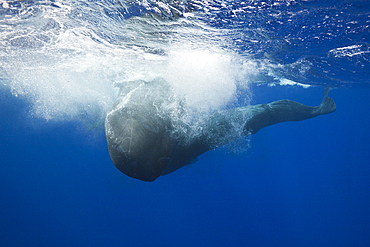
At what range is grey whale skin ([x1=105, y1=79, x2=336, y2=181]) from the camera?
4.55 meters

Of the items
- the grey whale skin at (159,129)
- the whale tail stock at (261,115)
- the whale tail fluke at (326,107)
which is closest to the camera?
the grey whale skin at (159,129)

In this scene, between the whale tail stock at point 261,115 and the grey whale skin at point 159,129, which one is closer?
the grey whale skin at point 159,129

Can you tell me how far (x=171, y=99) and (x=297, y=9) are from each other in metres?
4.64

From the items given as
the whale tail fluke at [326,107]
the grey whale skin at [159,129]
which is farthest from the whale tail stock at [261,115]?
the whale tail fluke at [326,107]

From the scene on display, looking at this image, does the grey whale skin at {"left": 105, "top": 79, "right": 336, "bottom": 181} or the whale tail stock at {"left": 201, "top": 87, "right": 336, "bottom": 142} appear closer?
the grey whale skin at {"left": 105, "top": 79, "right": 336, "bottom": 181}

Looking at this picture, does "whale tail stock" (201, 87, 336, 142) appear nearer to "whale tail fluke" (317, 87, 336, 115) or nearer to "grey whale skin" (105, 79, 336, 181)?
"grey whale skin" (105, 79, 336, 181)

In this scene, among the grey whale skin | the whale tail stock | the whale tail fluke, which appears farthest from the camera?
the whale tail fluke

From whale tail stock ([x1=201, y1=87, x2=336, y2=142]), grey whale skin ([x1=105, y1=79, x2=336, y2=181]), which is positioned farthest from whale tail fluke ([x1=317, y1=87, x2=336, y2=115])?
grey whale skin ([x1=105, y1=79, x2=336, y2=181])

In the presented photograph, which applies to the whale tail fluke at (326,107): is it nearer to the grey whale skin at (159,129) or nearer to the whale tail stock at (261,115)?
the whale tail stock at (261,115)

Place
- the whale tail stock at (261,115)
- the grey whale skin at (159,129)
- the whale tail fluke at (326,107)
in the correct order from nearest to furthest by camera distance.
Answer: the grey whale skin at (159,129) < the whale tail stock at (261,115) < the whale tail fluke at (326,107)

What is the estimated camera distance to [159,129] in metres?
5.07

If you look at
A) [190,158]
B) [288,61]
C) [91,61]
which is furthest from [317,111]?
[91,61]

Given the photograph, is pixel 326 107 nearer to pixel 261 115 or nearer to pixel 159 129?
pixel 261 115

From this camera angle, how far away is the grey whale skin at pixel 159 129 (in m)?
4.55
